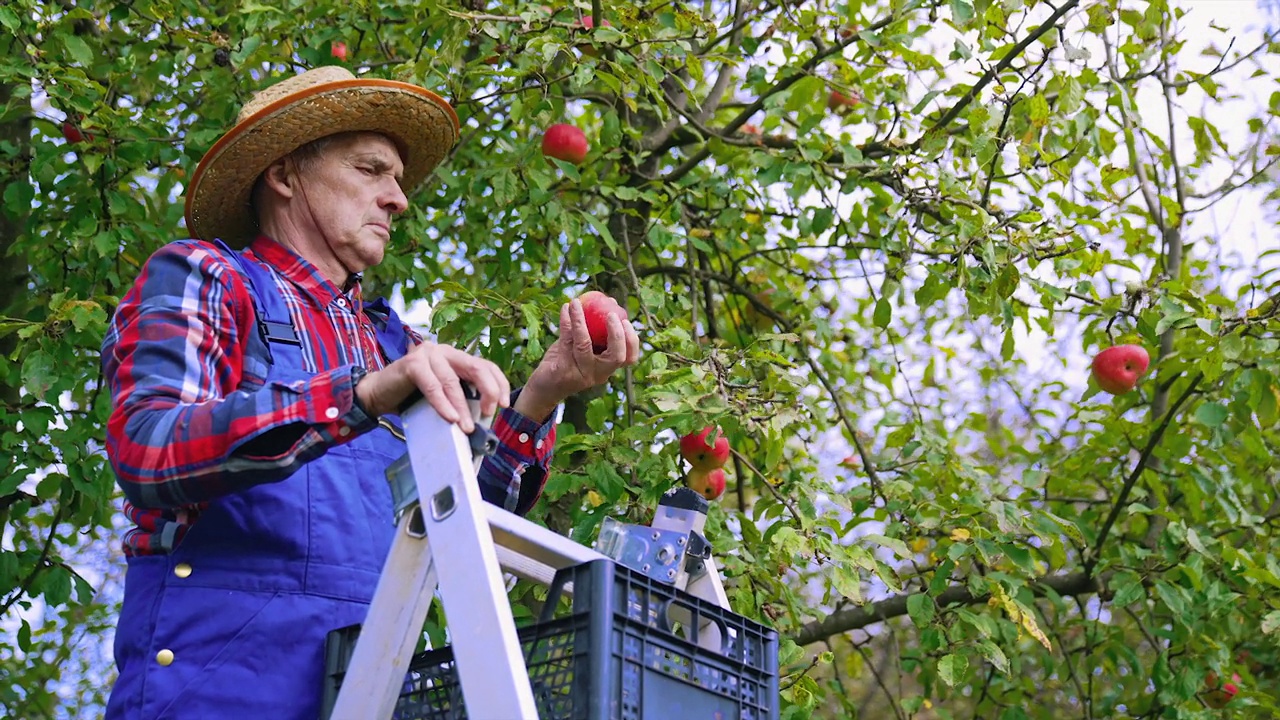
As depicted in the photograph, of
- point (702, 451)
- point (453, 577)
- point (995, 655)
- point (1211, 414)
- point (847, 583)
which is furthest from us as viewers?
point (1211, 414)

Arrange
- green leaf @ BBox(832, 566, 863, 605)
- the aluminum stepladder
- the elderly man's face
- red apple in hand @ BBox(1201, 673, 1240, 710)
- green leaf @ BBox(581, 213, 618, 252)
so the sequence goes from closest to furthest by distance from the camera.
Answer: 1. the aluminum stepladder
2. the elderly man's face
3. green leaf @ BBox(832, 566, 863, 605)
4. green leaf @ BBox(581, 213, 618, 252)
5. red apple in hand @ BBox(1201, 673, 1240, 710)

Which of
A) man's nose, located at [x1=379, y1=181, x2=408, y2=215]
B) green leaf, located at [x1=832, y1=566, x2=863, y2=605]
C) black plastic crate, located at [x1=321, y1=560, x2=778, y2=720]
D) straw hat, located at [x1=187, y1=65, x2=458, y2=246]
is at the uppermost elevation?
straw hat, located at [x1=187, y1=65, x2=458, y2=246]

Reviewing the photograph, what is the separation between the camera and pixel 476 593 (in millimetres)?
1306

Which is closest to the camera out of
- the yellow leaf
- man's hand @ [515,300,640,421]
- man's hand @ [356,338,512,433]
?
man's hand @ [356,338,512,433]

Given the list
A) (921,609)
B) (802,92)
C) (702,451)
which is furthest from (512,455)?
(802,92)

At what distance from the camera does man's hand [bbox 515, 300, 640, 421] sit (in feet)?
6.01

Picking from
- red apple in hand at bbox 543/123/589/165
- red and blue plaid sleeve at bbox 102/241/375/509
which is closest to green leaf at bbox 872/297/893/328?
red apple in hand at bbox 543/123/589/165

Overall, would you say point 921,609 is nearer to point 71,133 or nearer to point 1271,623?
point 1271,623

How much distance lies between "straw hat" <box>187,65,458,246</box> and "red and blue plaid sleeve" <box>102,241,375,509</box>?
1.74 ft

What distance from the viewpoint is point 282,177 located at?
7.23ft

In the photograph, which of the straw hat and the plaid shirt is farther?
the straw hat

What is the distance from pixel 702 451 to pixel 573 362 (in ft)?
5.30

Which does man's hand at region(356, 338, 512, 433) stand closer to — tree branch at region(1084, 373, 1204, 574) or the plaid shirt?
the plaid shirt

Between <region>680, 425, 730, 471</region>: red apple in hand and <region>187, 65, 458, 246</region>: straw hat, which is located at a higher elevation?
<region>680, 425, 730, 471</region>: red apple in hand
